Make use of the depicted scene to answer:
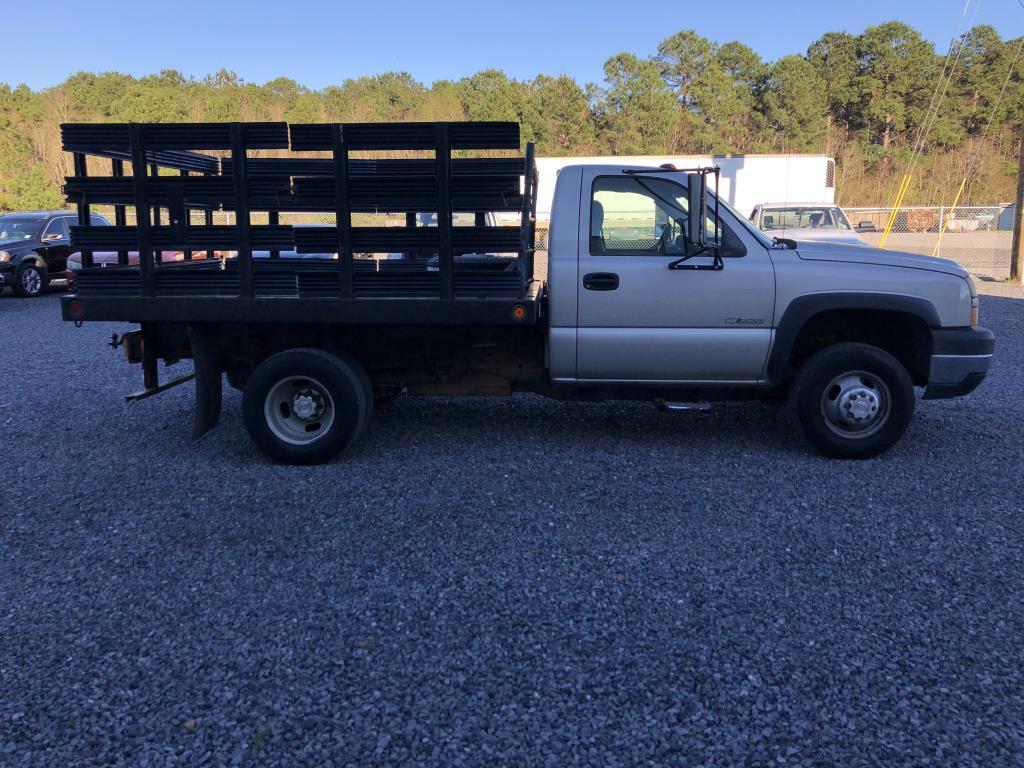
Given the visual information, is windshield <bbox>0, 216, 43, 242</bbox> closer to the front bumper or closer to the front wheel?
the front wheel

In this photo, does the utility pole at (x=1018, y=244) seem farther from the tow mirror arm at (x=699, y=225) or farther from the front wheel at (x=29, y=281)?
the front wheel at (x=29, y=281)

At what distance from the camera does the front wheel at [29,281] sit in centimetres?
1734

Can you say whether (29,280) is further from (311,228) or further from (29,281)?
(311,228)

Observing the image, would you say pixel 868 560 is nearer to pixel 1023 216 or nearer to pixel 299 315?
pixel 299 315

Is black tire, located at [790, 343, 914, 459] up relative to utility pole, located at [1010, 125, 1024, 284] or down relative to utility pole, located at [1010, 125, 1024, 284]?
down

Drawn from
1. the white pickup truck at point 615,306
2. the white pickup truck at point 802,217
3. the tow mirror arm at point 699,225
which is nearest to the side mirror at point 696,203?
the tow mirror arm at point 699,225

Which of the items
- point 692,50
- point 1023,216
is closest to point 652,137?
point 692,50

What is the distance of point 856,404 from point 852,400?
4 centimetres

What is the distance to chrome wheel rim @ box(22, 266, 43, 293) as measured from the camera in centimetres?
1747

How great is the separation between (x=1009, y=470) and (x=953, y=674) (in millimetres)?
3068

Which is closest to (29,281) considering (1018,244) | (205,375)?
(205,375)

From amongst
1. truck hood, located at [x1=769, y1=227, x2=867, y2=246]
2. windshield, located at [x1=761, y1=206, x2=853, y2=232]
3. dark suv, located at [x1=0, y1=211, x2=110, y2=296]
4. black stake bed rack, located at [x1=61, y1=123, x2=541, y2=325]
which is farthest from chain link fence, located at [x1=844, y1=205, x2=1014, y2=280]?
dark suv, located at [x1=0, y1=211, x2=110, y2=296]

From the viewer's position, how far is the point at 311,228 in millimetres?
5402

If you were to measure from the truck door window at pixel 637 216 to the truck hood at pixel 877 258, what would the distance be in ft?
2.47
